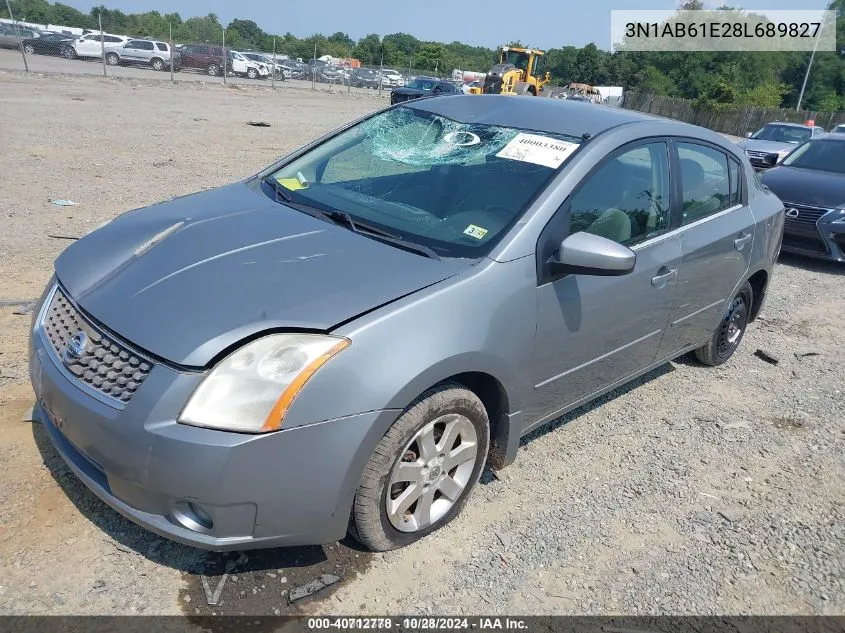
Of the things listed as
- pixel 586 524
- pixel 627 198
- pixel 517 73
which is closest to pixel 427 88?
pixel 517 73

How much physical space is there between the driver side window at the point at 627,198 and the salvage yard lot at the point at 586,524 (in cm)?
67

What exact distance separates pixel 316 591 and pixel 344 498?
16.9 inches

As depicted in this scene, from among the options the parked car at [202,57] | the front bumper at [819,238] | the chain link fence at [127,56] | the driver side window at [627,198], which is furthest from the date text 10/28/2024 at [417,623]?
the parked car at [202,57]

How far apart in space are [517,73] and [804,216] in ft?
80.3

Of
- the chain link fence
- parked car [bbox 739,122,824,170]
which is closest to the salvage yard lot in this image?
parked car [bbox 739,122,824,170]

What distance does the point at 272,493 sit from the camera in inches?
85.8

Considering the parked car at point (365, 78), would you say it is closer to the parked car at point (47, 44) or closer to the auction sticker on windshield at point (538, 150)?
the parked car at point (47, 44)

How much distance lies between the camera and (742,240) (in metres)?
4.19

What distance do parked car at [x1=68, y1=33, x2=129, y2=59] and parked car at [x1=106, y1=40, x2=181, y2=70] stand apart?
250 mm

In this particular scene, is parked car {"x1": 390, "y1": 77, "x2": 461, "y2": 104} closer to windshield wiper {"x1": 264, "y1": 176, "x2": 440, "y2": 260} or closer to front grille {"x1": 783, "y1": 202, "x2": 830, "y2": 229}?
front grille {"x1": 783, "y1": 202, "x2": 830, "y2": 229}

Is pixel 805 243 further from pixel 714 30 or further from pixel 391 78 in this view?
pixel 714 30

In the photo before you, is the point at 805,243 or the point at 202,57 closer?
the point at 805,243

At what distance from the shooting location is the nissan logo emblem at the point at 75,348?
2.37 metres

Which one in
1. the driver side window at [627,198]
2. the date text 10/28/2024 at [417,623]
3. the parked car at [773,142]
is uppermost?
the parked car at [773,142]
